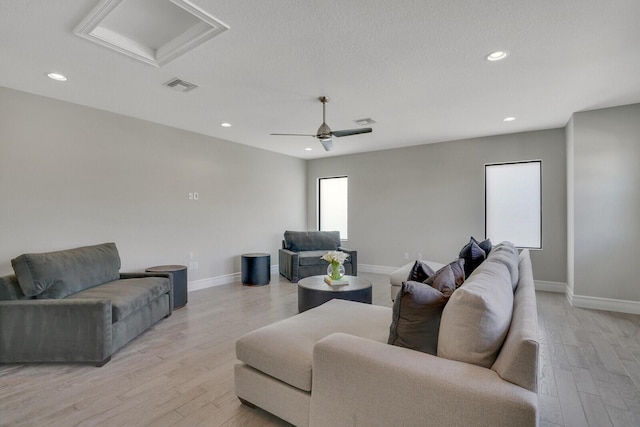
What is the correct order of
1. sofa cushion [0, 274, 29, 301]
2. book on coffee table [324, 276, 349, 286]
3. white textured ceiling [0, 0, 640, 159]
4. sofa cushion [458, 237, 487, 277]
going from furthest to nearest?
book on coffee table [324, 276, 349, 286] → sofa cushion [458, 237, 487, 277] → sofa cushion [0, 274, 29, 301] → white textured ceiling [0, 0, 640, 159]

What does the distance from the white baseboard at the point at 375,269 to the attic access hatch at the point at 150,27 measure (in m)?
5.32

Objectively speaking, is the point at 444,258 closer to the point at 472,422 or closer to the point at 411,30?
the point at 411,30

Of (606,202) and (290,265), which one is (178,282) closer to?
(290,265)

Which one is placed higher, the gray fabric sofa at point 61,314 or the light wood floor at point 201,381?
the gray fabric sofa at point 61,314

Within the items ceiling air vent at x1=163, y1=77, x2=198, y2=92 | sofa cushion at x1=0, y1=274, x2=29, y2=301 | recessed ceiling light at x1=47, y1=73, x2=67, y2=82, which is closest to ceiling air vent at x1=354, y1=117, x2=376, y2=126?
ceiling air vent at x1=163, y1=77, x2=198, y2=92

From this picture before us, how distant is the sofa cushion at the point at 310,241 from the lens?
6.26 m

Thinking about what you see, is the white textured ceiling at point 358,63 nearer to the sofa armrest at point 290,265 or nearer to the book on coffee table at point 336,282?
the book on coffee table at point 336,282

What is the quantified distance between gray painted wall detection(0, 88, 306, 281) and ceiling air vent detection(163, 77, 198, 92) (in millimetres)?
1520

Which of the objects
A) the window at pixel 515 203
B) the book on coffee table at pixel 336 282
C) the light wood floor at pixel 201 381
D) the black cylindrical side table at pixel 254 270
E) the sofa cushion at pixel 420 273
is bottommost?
the light wood floor at pixel 201 381

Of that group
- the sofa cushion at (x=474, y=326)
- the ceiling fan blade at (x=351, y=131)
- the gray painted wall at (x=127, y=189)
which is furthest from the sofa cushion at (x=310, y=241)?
the sofa cushion at (x=474, y=326)

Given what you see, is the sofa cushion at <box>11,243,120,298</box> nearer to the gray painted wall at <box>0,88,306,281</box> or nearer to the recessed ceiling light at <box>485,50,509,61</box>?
the gray painted wall at <box>0,88,306,281</box>

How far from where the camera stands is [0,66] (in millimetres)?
2873

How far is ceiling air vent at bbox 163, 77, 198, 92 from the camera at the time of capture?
318 cm

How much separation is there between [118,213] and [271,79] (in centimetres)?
289
